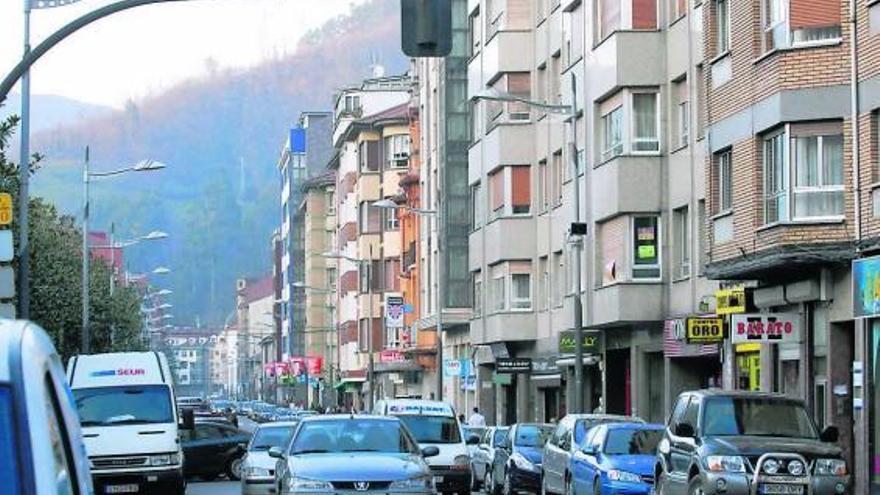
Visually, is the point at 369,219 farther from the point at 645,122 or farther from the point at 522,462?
the point at 522,462

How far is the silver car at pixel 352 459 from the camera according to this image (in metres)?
20.5

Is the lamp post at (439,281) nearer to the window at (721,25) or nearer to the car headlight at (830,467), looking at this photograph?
the window at (721,25)

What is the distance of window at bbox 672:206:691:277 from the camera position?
146 feet

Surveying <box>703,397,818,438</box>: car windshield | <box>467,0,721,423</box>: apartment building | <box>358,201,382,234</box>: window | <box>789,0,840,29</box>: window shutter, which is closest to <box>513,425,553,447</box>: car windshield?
<box>467,0,721,423</box>: apartment building

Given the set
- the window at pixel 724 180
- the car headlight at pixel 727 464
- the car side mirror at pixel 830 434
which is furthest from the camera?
the window at pixel 724 180

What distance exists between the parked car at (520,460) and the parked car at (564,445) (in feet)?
6.04

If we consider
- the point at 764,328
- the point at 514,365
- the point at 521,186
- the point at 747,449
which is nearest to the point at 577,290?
the point at 514,365

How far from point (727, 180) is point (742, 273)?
10.3 ft

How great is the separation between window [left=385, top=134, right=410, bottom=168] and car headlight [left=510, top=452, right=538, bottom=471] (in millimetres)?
68277

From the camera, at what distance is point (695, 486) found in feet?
75.4

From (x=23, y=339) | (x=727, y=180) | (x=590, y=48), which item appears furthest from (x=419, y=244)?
(x=23, y=339)

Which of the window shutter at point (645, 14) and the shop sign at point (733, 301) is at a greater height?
the window shutter at point (645, 14)

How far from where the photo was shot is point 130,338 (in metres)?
87.8

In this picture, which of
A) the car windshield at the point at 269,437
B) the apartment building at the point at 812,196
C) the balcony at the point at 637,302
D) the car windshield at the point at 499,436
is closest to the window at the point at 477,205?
the balcony at the point at 637,302
